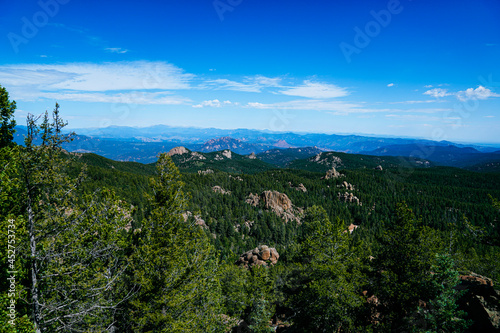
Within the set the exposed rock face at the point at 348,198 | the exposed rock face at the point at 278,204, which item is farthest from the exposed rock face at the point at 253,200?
the exposed rock face at the point at 348,198

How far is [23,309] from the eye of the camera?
10.5 metres

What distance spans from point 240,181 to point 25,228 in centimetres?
17563

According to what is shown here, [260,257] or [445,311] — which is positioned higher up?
[445,311]

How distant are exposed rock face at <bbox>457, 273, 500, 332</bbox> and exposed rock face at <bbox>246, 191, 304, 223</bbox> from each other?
114455 mm

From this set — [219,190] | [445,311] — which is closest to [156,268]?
[445,311]

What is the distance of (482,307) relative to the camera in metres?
16.7

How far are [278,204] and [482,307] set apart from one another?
124 m

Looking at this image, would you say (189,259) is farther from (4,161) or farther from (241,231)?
(241,231)

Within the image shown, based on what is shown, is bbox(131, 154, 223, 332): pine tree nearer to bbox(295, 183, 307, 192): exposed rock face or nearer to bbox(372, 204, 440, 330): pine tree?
bbox(372, 204, 440, 330): pine tree

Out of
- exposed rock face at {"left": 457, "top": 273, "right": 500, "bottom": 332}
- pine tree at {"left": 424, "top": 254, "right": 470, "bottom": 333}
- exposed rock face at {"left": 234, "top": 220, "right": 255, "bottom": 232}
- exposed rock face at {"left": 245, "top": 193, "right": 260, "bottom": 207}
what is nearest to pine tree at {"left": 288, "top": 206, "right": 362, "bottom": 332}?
pine tree at {"left": 424, "top": 254, "right": 470, "bottom": 333}

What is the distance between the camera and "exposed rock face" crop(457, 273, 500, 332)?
620 inches

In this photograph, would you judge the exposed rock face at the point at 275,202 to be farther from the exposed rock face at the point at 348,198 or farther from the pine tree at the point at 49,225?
the pine tree at the point at 49,225

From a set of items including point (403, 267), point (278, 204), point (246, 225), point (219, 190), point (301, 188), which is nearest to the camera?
point (403, 267)

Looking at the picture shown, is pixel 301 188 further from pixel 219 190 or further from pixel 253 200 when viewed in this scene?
pixel 219 190
